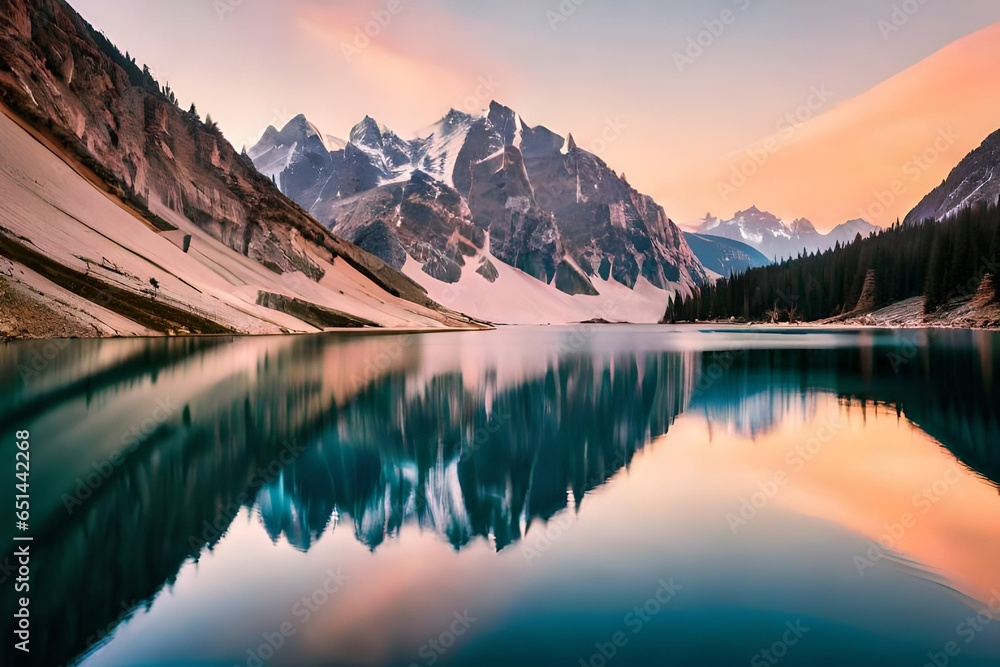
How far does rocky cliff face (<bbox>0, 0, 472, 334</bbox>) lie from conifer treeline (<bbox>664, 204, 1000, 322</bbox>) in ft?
308

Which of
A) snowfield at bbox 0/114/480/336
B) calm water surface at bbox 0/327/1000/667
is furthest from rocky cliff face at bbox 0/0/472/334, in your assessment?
calm water surface at bbox 0/327/1000/667

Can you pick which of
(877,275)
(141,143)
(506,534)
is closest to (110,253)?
(141,143)

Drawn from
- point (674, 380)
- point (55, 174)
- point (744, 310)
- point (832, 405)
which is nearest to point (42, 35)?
point (55, 174)

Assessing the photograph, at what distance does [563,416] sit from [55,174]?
86325mm

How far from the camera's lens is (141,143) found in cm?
11319

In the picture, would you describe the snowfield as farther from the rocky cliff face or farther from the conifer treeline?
the conifer treeline

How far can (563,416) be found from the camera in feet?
66.7

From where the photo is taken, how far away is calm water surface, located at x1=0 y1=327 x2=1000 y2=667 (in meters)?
6.14

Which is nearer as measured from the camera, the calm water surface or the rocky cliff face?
the calm water surface

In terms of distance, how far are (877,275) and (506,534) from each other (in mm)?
135111

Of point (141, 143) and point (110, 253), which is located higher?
point (141, 143)

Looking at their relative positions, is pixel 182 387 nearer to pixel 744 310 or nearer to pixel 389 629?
pixel 389 629

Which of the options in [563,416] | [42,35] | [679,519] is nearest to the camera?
[679,519]

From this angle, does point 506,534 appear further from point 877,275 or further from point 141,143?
point 877,275
